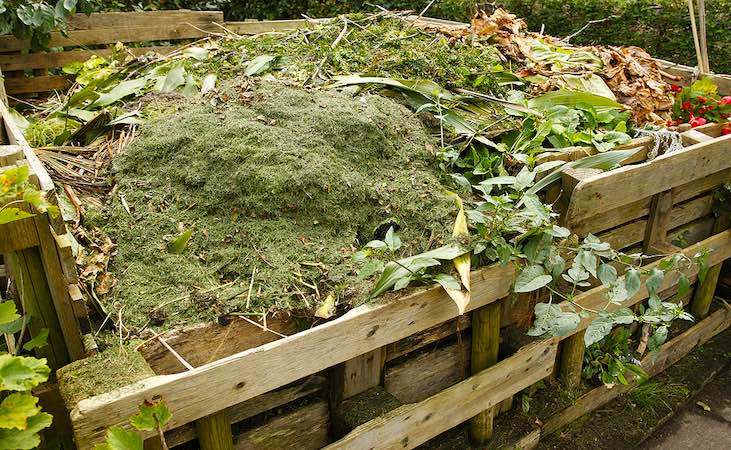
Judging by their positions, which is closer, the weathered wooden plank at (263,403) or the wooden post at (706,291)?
the weathered wooden plank at (263,403)

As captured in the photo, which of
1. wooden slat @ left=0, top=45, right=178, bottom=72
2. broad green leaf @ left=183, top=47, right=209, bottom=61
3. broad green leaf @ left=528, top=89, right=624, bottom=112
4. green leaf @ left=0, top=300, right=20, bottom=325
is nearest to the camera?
green leaf @ left=0, top=300, right=20, bottom=325

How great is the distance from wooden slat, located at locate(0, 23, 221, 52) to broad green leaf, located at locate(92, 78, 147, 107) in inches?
65.8

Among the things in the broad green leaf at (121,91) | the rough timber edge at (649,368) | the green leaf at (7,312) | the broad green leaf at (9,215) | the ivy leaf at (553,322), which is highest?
Result: the broad green leaf at (9,215)

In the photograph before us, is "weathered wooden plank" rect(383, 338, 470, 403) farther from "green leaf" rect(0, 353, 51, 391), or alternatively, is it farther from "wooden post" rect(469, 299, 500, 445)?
"green leaf" rect(0, 353, 51, 391)

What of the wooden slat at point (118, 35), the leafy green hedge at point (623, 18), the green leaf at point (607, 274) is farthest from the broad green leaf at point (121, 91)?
the leafy green hedge at point (623, 18)

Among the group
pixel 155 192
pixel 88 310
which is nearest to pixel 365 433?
pixel 88 310

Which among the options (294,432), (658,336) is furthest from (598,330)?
(294,432)

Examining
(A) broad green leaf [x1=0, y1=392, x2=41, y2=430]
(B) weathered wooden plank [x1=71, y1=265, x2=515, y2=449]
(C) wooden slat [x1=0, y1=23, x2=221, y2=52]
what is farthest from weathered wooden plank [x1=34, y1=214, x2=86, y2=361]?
(C) wooden slat [x1=0, y1=23, x2=221, y2=52]

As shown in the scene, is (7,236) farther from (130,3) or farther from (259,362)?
(130,3)

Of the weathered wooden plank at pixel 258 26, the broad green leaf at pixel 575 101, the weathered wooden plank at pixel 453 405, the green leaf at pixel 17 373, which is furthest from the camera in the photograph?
the weathered wooden plank at pixel 258 26

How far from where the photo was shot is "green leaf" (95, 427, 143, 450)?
1577mm

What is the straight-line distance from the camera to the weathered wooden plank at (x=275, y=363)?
1727 millimetres

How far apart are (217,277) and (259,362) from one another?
50 cm

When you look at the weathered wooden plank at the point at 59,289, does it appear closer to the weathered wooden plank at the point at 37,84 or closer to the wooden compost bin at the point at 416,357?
the wooden compost bin at the point at 416,357
